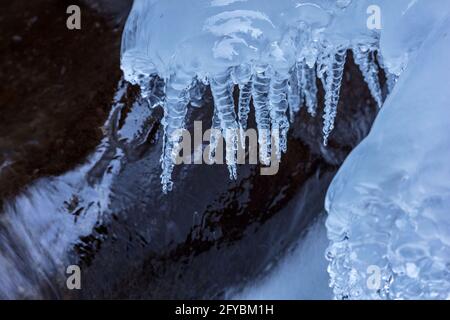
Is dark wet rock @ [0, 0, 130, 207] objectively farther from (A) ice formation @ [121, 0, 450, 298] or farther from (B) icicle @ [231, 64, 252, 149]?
(B) icicle @ [231, 64, 252, 149]

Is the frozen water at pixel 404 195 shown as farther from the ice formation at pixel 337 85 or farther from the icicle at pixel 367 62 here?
the icicle at pixel 367 62

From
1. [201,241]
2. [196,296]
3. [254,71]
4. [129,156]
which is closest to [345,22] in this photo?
[254,71]

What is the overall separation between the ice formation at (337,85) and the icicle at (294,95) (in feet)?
0.06

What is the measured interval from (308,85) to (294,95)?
0.20 feet

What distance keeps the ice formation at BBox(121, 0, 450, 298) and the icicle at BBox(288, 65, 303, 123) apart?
0.02 m

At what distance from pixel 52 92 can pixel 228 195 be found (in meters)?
0.56

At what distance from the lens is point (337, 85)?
1.33 m

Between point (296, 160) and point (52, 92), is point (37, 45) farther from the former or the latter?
point (296, 160)

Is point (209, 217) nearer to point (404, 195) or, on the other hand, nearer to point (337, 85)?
point (337, 85)

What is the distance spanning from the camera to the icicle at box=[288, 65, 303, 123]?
1.39 m

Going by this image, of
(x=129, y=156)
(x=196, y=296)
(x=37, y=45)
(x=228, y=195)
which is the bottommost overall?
(x=196, y=296)

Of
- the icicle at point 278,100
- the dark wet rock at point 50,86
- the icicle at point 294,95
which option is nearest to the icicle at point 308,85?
the icicle at point 294,95

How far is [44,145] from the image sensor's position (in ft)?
5.36

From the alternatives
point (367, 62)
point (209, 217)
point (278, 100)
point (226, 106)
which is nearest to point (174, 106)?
point (226, 106)
